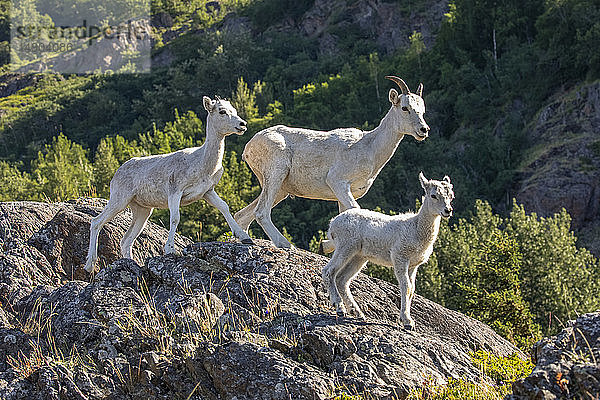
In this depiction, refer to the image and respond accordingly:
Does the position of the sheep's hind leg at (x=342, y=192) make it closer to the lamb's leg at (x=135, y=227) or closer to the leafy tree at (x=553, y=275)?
the lamb's leg at (x=135, y=227)

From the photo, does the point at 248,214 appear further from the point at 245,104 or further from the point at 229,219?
the point at 245,104

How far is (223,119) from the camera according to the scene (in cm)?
1345

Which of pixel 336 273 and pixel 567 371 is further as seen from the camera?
pixel 336 273

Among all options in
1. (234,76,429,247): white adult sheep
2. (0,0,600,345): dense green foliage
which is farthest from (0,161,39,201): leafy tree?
(234,76,429,247): white adult sheep

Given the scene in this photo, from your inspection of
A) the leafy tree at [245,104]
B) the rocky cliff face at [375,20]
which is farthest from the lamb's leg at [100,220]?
the rocky cliff face at [375,20]

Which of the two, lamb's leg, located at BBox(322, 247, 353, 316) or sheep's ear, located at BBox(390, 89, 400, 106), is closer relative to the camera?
lamb's leg, located at BBox(322, 247, 353, 316)

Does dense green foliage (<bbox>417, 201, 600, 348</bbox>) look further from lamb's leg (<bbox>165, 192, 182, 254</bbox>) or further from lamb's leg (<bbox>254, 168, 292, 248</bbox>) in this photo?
lamb's leg (<bbox>165, 192, 182, 254</bbox>)

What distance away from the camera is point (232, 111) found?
13.6 meters

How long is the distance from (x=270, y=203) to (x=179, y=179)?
1.87m

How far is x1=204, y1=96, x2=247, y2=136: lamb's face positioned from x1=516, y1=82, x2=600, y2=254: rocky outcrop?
136 feet

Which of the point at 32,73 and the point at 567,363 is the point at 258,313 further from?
the point at 32,73

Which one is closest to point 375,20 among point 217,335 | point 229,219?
point 229,219

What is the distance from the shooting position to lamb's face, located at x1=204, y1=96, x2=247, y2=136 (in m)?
13.4

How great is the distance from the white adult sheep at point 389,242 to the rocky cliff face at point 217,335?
1.70 feet
